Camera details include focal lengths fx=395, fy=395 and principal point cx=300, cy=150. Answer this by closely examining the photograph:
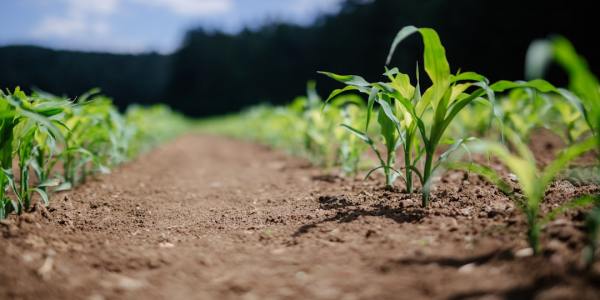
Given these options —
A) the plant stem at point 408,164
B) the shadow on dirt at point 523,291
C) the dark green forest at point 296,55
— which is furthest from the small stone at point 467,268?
the dark green forest at point 296,55

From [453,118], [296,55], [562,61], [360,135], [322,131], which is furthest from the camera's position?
[296,55]

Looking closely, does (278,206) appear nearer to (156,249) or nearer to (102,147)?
(156,249)

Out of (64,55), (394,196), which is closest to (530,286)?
(394,196)

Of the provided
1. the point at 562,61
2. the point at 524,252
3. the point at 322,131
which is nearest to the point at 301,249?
the point at 524,252

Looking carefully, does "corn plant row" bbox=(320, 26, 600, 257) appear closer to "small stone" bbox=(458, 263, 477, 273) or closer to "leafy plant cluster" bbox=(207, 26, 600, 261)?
"leafy plant cluster" bbox=(207, 26, 600, 261)

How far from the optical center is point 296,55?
1272 inches

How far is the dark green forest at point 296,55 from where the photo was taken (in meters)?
12.0

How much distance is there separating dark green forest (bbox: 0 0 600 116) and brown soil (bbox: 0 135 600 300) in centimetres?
79

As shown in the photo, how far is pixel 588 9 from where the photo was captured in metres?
11.1

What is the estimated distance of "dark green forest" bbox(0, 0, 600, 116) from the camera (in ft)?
39.2

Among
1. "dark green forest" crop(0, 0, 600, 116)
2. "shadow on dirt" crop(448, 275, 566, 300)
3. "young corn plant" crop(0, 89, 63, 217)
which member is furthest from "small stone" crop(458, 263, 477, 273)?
"dark green forest" crop(0, 0, 600, 116)

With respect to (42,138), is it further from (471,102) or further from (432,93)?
(471,102)

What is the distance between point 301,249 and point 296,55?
105 feet

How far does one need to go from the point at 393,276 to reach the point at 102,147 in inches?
130
